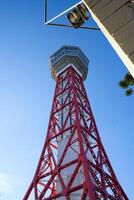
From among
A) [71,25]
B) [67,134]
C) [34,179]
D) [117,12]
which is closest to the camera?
[117,12]

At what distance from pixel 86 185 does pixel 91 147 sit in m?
5.62

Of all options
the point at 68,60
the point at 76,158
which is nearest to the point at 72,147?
the point at 76,158

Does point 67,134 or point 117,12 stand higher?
point 67,134

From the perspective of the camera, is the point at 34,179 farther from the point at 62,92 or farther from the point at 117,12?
the point at 117,12

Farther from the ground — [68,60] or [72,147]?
[68,60]

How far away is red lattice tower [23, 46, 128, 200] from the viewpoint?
1728 cm

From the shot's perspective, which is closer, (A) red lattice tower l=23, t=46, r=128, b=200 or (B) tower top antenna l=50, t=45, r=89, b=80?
(A) red lattice tower l=23, t=46, r=128, b=200

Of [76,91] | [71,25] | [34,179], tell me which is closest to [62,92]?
[76,91]

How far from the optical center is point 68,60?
32281mm

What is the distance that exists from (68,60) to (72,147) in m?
12.8

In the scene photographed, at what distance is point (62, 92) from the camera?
27.9m

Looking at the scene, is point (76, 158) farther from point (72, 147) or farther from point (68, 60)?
point (68, 60)

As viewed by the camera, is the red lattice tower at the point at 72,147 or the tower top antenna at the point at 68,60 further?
the tower top antenna at the point at 68,60

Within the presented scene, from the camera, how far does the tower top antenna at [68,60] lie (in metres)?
32.1
